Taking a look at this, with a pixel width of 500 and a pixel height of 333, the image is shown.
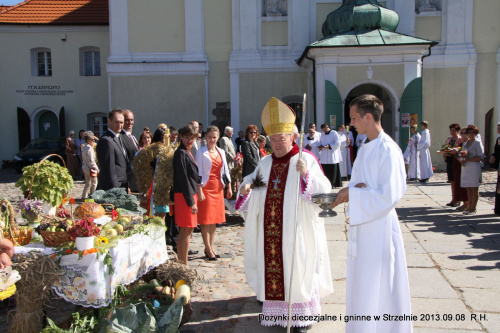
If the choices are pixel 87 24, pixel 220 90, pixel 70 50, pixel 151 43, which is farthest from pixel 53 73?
pixel 220 90

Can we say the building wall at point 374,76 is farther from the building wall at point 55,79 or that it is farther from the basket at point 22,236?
the basket at point 22,236

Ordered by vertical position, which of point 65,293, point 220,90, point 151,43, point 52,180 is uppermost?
point 151,43

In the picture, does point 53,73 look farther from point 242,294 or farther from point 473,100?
point 242,294

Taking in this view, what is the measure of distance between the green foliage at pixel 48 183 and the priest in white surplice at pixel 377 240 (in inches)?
126

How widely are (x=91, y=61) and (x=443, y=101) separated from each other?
1571cm

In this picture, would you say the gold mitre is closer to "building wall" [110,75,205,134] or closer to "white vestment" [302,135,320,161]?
"white vestment" [302,135,320,161]

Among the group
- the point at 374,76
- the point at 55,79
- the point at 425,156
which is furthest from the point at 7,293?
the point at 55,79

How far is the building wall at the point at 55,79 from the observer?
870 inches

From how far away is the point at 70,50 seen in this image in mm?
22234

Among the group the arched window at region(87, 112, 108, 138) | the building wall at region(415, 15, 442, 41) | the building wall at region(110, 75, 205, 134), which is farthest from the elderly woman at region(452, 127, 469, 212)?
the arched window at region(87, 112, 108, 138)

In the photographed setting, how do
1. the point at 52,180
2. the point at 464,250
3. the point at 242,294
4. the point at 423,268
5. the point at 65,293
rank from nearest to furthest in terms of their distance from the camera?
the point at 65,293, the point at 52,180, the point at 242,294, the point at 423,268, the point at 464,250

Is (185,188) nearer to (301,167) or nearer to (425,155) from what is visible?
(301,167)

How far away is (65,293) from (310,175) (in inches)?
94.3

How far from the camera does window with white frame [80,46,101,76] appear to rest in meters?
22.5
